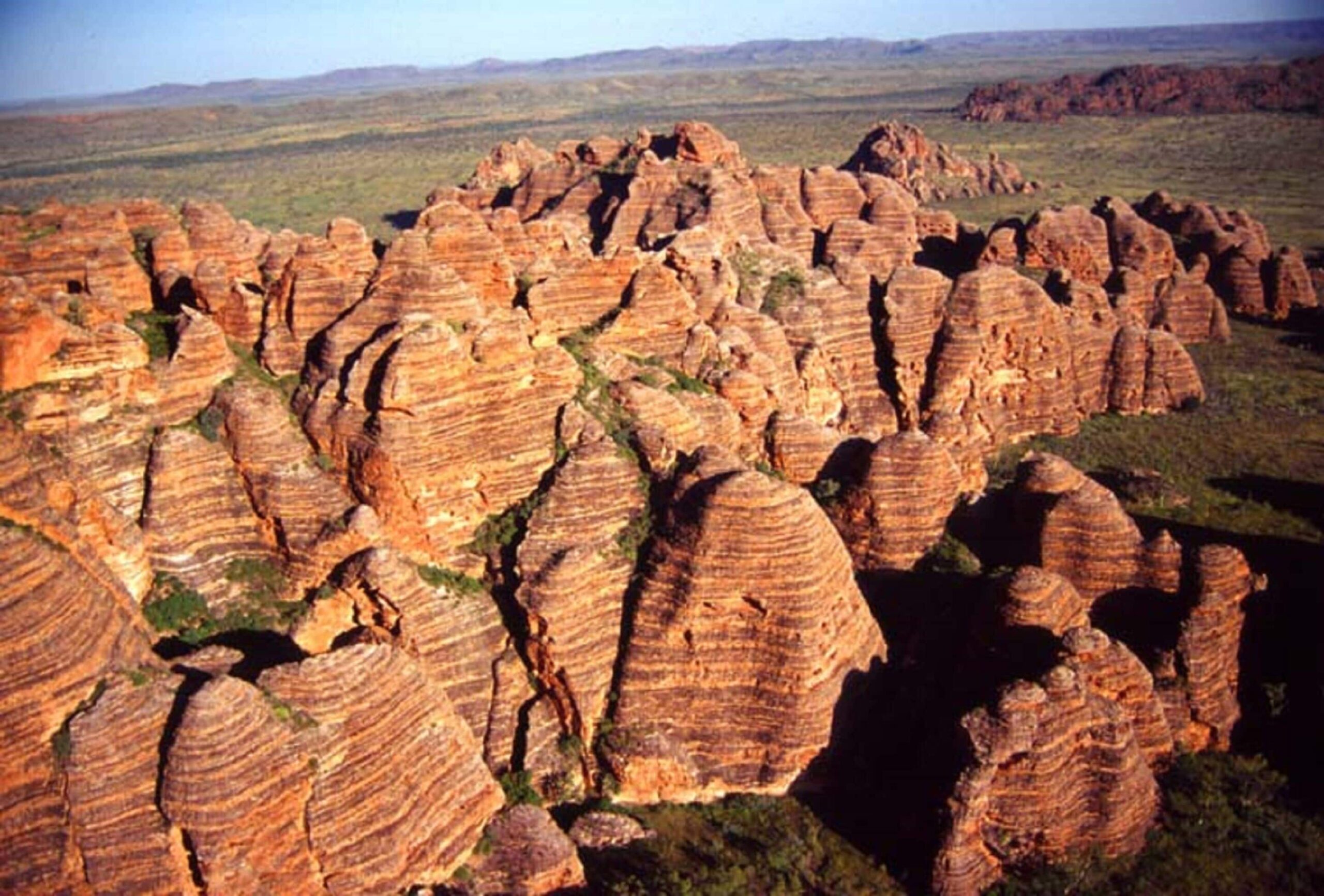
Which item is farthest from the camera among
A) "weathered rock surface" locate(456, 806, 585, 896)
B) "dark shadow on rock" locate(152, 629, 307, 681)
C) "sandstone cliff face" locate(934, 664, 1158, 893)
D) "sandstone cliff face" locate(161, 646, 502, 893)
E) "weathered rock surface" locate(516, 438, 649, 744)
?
"weathered rock surface" locate(516, 438, 649, 744)

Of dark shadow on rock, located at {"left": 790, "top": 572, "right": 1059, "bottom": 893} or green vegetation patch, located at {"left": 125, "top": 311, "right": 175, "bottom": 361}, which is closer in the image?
dark shadow on rock, located at {"left": 790, "top": 572, "right": 1059, "bottom": 893}

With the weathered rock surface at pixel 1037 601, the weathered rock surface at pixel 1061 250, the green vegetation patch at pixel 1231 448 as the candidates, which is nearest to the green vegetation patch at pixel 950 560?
the weathered rock surface at pixel 1037 601

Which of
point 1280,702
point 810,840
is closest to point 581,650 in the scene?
point 810,840

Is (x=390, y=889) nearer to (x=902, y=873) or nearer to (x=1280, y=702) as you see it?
(x=902, y=873)

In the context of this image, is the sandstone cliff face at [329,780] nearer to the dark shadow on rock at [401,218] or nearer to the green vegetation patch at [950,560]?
the green vegetation patch at [950,560]

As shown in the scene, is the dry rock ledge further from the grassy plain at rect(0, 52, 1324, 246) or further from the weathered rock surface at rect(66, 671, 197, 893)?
the grassy plain at rect(0, 52, 1324, 246)

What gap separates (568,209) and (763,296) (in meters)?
28.5

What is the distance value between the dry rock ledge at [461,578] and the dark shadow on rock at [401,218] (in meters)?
63.4

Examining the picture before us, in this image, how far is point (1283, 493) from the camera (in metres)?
41.0

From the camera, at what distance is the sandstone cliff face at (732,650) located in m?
24.2

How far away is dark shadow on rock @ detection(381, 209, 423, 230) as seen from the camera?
99.3m

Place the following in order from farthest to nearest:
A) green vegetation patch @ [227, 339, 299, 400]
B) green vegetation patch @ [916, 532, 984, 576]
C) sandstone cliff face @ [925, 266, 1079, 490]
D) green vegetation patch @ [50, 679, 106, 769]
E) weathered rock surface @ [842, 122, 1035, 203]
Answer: weathered rock surface @ [842, 122, 1035, 203], sandstone cliff face @ [925, 266, 1079, 490], green vegetation patch @ [916, 532, 984, 576], green vegetation patch @ [227, 339, 299, 400], green vegetation patch @ [50, 679, 106, 769]

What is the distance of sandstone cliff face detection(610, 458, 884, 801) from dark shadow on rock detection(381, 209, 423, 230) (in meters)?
79.6

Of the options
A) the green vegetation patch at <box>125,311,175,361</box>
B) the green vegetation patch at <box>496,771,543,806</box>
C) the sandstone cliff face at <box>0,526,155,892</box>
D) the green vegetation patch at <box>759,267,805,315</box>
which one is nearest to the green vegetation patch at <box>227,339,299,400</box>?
the green vegetation patch at <box>125,311,175,361</box>
